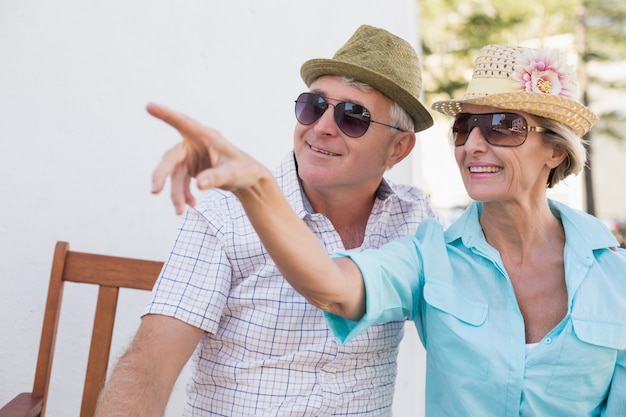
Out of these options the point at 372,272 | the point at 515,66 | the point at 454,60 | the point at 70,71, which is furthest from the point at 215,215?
the point at 454,60

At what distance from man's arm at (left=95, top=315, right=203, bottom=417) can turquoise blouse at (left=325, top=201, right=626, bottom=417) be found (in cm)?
50

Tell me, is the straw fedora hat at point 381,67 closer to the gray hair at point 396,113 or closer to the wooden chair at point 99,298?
the gray hair at point 396,113

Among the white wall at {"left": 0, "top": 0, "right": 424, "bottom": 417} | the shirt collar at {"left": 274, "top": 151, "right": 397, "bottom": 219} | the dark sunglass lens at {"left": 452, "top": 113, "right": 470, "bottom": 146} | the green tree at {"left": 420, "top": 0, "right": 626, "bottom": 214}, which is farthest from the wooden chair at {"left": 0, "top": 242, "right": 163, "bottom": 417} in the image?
the green tree at {"left": 420, "top": 0, "right": 626, "bottom": 214}

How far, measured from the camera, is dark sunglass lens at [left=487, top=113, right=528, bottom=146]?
2213 millimetres

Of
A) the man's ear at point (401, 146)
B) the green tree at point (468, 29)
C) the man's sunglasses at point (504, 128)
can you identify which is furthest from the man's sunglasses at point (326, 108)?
the green tree at point (468, 29)

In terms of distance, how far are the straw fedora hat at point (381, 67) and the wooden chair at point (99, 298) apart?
909mm

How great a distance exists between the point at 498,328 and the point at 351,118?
2.61 ft

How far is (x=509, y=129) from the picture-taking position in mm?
2213

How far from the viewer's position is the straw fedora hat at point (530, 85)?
221cm

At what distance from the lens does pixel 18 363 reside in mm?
3104

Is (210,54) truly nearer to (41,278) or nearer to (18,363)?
(41,278)

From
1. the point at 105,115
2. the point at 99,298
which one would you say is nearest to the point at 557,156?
the point at 99,298

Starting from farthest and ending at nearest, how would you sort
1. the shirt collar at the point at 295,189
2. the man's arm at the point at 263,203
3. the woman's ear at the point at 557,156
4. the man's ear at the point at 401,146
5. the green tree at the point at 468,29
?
the green tree at the point at 468,29 → the man's ear at the point at 401,146 → the shirt collar at the point at 295,189 → the woman's ear at the point at 557,156 → the man's arm at the point at 263,203

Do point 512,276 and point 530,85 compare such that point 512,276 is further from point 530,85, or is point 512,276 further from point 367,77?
point 367,77
